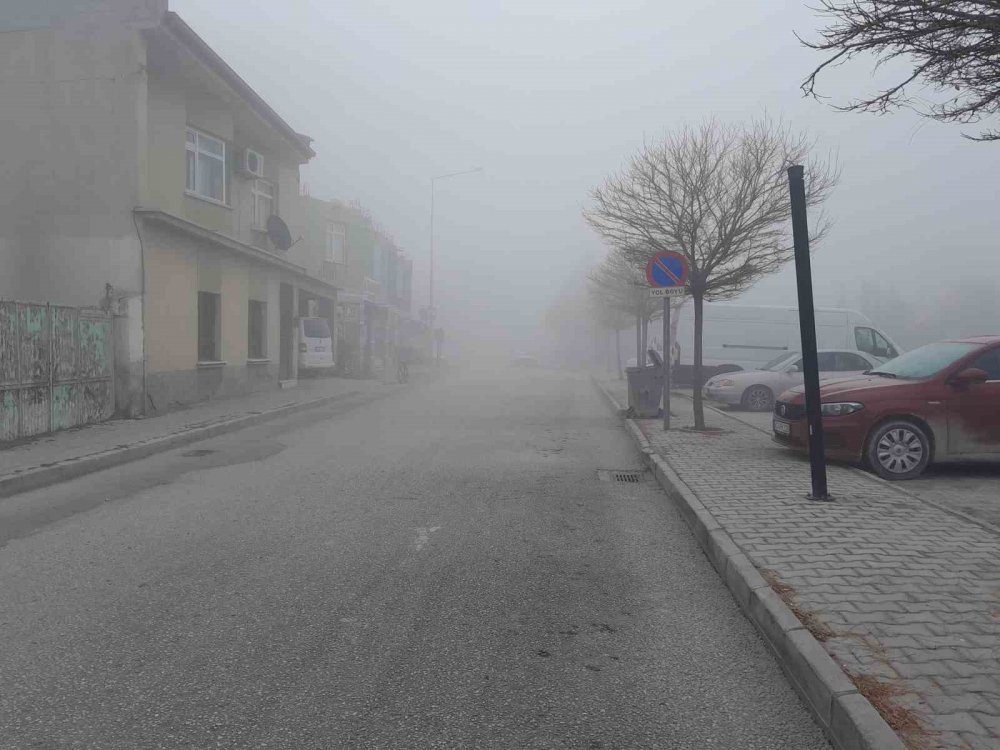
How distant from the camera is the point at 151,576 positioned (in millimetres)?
5250

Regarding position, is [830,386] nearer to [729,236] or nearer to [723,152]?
[729,236]

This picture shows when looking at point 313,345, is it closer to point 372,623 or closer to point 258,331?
point 258,331

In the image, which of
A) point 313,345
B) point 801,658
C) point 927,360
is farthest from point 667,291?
point 313,345

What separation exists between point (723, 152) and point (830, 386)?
5.37 m

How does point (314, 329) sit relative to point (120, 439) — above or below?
above

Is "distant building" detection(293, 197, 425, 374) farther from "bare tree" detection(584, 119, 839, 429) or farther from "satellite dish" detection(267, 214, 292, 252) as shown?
"bare tree" detection(584, 119, 839, 429)

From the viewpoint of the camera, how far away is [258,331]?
21.1 meters

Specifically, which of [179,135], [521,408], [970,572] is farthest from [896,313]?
[970,572]

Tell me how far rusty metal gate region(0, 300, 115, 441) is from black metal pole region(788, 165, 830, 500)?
9.64 metres

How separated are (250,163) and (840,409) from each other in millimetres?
15205

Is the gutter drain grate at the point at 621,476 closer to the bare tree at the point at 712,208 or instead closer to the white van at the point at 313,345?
the bare tree at the point at 712,208

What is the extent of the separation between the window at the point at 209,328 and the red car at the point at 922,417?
42.9ft

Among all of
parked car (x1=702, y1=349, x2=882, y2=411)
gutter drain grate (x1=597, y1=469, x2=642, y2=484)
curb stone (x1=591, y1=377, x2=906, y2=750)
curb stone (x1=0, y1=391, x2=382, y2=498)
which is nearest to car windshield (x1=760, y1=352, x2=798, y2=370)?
parked car (x1=702, y1=349, x2=882, y2=411)

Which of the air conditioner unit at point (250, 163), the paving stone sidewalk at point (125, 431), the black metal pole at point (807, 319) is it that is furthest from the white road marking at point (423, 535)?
the air conditioner unit at point (250, 163)
